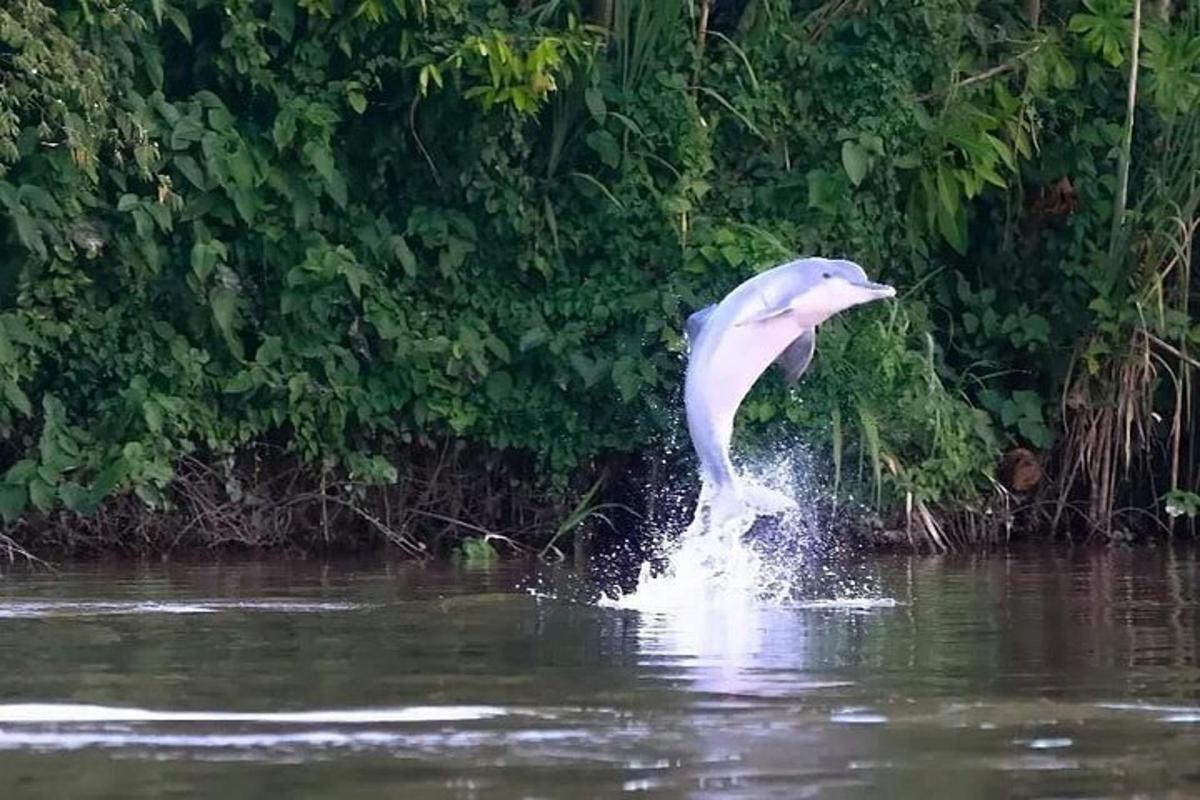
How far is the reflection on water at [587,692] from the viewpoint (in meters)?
6.21

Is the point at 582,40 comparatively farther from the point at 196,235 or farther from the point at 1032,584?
the point at 1032,584

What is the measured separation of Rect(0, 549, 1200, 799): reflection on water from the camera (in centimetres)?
621

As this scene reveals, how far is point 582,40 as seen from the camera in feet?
45.8

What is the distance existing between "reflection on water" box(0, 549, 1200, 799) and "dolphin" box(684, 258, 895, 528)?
1.82 feet

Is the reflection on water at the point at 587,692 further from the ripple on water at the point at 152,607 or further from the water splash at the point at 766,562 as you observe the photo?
the water splash at the point at 766,562

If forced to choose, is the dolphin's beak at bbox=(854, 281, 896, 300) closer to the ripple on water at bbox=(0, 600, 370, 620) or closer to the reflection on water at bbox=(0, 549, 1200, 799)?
the reflection on water at bbox=(0, 549, 1200, 799)

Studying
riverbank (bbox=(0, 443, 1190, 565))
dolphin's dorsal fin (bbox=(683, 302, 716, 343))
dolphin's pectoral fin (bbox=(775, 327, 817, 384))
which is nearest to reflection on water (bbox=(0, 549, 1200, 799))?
dolphin's pectoral fin (bbox=(775, 327, 817, 384))

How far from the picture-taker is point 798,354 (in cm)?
1116

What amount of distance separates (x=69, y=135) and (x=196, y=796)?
7472 mm

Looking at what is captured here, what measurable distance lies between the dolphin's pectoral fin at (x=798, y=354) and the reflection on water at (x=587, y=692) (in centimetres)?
103

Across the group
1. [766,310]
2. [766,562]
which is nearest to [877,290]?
[766,310]

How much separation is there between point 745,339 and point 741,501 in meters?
0.70

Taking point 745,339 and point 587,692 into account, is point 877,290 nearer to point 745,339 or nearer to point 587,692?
point 745,339

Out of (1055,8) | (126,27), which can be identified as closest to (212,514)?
(126,27)
